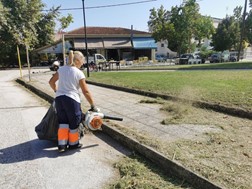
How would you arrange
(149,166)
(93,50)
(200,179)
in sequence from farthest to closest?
1. (93,50)
2. (149,166)
3. (200,179)

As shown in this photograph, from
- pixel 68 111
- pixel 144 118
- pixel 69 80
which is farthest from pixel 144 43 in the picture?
pixel 68 111

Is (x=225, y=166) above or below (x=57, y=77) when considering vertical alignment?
below

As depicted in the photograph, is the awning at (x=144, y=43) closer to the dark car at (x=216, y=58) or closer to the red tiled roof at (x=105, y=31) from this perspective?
the red tiled roof at (x=105, y=31)

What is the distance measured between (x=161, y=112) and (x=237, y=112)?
1.70 metres

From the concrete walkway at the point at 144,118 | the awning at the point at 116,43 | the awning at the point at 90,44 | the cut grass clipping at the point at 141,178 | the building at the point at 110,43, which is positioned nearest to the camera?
the cut grass clipping at the point at 141,178

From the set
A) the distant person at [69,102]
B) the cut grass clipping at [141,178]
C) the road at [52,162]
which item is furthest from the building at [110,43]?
the cut grass clipping at [141,178]

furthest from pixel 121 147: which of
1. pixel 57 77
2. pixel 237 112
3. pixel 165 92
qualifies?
pixel 165 92

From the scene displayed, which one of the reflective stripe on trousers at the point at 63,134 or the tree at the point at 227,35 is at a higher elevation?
the tree at the point at 227,35

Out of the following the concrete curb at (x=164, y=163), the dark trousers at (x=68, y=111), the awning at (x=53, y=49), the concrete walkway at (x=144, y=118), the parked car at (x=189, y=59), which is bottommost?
the concrete curb at (x=164, y=163)

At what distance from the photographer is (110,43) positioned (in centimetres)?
4103

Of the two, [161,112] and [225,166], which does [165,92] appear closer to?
[161,112]

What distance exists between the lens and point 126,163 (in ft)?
12.1

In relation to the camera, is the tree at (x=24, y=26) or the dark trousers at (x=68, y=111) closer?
the dark trousers at (x=68, y=111)

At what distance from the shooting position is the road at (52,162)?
10.7 feet
